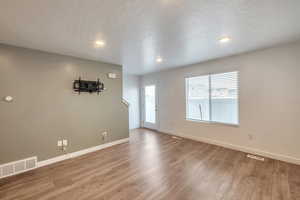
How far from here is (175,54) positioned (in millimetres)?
3416

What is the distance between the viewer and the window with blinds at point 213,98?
11.9 ft

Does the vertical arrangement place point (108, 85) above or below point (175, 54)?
below

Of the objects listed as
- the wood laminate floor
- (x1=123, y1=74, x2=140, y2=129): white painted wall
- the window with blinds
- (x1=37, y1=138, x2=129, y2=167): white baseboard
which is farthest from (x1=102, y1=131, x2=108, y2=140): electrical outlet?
the window with blinds

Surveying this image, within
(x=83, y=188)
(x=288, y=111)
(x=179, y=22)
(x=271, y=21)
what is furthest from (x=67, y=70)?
(x=288, y=111)

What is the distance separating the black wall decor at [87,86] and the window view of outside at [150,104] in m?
2.62

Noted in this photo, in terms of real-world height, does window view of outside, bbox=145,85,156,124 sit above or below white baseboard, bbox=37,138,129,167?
above

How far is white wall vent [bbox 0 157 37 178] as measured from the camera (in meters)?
2.47

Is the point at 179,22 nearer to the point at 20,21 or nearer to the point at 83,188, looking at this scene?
the point at 20,21

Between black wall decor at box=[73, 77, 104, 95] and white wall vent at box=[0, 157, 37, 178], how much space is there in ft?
5.67

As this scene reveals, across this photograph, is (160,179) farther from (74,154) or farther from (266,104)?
(266,104)

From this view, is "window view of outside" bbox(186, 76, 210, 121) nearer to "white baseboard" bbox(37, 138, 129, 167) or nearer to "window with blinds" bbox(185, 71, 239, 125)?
"window with blinds" bbox(185, 71, 239, 125)

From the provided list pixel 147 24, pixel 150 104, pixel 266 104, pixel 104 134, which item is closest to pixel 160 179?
pixel 104 134

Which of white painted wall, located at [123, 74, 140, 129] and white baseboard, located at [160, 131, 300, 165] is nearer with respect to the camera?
white baseboard, located at [160, 131, 300, 165]

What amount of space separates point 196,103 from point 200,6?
3.29m
